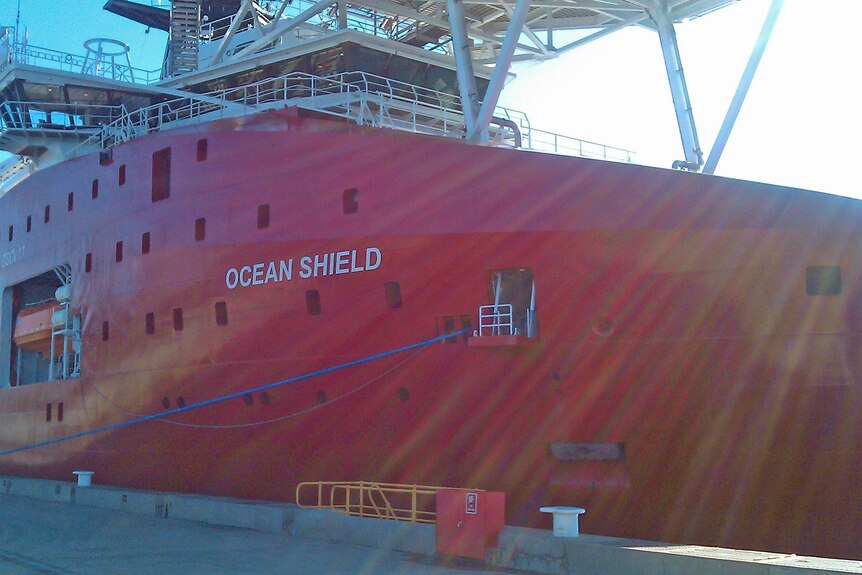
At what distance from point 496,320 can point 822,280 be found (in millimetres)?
3409

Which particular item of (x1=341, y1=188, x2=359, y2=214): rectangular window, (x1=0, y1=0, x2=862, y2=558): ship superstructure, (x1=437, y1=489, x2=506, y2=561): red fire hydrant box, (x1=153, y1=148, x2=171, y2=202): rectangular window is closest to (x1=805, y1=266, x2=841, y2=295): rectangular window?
(x1=0, y1=0, x2=862, y2=558): ship superstructure

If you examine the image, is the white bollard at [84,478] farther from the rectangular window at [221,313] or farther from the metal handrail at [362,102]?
the metal handrail at [362,102]

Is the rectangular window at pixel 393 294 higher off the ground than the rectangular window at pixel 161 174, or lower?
lower

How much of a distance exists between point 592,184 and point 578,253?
2.60 ft

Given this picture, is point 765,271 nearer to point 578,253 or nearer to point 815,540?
point 578,253

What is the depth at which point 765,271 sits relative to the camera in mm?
8867

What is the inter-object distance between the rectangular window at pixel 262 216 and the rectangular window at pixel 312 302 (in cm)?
137

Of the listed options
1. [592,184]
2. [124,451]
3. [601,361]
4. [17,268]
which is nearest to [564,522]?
[601,361]

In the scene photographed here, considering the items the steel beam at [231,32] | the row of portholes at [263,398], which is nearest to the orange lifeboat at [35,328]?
the row of portholes at [263,398]

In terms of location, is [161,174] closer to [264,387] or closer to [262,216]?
[262,216]

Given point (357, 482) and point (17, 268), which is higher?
point (17, 268)

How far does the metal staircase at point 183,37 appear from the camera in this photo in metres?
22.4

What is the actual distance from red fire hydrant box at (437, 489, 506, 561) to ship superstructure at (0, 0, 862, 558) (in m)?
1.00

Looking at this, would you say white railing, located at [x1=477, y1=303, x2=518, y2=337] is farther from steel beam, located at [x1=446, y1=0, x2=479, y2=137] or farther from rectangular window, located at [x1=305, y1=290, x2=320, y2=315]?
steel beam, located at [x1=446, y1=0, x2=479, y2=137]
